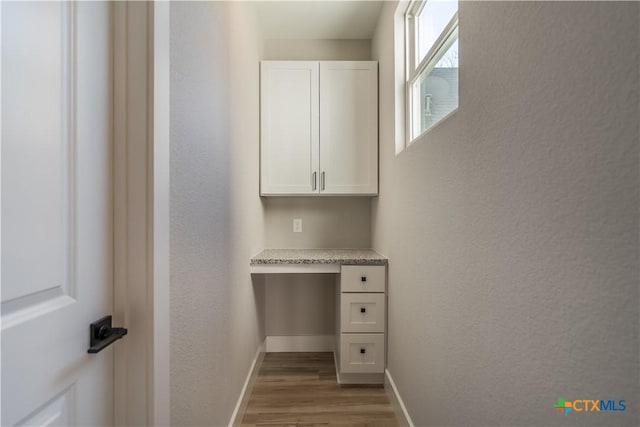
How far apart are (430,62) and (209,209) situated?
1250 millimetres

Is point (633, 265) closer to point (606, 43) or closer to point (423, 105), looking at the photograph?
point (606, 43)

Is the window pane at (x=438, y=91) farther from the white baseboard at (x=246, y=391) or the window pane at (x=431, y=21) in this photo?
the white baseboard at (x=246, y=391)

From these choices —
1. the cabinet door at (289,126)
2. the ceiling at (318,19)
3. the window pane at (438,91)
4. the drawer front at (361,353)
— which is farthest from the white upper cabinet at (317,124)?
the drawer front at (361,353)

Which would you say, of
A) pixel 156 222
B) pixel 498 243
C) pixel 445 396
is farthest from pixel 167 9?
pixel 445 396

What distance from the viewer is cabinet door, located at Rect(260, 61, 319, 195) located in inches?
93.0

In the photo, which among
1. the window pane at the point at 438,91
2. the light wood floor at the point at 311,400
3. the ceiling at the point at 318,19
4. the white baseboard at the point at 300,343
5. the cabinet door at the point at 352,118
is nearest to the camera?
the window pane at the point at 438,91

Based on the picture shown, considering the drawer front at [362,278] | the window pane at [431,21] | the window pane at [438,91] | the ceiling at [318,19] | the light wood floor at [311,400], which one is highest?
the ceiling at [318,19]

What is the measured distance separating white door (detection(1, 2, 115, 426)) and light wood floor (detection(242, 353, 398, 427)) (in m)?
1.25

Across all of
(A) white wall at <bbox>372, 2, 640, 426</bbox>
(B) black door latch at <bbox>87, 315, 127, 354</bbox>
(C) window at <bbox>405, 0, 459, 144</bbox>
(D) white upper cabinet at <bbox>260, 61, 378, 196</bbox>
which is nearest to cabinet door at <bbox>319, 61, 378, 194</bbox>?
(D) white upper cabinet at <bbox>260, 61, 378, 196</bbox>

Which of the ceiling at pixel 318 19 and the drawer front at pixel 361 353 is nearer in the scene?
the drawer front at pixel 361 353

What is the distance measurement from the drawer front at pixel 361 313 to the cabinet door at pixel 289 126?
954 mm

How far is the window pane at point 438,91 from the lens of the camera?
1.15 m

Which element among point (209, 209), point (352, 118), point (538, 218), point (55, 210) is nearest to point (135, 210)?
point (55, 210)

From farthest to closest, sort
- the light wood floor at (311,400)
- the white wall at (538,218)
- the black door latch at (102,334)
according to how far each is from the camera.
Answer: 1. the light wood floor at (311,400)
2. the black door latch at (102,334)
3. the white wall at (538,218)
